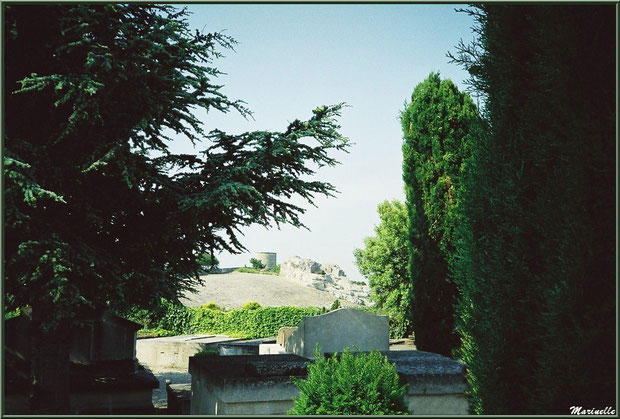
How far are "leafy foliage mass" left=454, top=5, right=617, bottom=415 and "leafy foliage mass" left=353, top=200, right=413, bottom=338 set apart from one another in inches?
675

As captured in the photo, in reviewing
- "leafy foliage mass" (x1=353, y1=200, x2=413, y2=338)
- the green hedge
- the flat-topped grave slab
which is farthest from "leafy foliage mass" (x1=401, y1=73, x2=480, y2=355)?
the green hedge

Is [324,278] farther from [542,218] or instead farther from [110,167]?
[542,218]

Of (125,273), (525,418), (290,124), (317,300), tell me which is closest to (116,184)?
(125,273)

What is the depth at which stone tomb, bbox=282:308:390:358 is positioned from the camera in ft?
33.6

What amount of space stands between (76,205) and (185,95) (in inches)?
107

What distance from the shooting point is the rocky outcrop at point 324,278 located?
170 ft

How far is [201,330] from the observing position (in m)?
28.6

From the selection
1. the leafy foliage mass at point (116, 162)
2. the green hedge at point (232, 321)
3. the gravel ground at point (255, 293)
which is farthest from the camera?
the gravel ground at point (255, 293)

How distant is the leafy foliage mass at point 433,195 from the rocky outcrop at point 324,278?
39298mm

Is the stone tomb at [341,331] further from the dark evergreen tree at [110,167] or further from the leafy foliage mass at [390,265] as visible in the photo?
the leafy foliage mass at [390,265]

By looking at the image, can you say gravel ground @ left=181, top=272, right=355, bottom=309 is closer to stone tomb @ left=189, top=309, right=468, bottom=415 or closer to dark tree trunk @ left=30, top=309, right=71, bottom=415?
dark tree trunk @ left=30, top=309, right=71, bottom=415

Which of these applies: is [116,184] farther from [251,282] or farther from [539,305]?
[251,282]

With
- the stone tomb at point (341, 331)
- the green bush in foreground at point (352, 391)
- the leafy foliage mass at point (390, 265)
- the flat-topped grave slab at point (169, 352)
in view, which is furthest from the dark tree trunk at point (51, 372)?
the leafy foliage mass at point (390, 265)

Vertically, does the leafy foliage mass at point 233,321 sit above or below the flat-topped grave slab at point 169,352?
above
